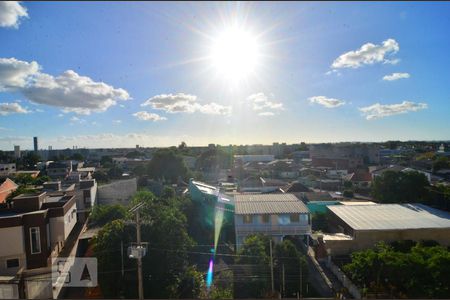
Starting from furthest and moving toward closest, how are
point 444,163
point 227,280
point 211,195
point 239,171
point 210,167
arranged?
point 210,167 → point 239,171 → point 444,163 → point 211,195 → point 227,280

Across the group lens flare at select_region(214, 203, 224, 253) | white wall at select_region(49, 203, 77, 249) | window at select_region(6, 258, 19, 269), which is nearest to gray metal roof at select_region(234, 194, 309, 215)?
lens flare at select_region(214, 203, 224, 253)

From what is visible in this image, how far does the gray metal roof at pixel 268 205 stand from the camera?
11.8 metres

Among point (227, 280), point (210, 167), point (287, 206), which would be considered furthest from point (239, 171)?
point (227, 280)

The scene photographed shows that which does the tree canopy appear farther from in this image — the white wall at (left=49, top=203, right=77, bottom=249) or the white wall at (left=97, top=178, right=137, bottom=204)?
the white wall at (left=97, top=178, right=137, bottom=204)

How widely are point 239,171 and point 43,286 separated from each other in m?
28.1

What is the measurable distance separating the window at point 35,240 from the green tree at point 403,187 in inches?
630

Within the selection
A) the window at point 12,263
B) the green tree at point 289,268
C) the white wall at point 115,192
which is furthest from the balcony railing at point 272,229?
the white wall at point 115,192

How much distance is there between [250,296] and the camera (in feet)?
25.8

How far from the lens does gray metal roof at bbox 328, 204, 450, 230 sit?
1137 cm

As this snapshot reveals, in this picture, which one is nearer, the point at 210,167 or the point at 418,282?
the point at 418,282

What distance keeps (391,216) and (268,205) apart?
5141mm

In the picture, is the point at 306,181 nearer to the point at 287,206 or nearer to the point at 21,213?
the point at 287,206

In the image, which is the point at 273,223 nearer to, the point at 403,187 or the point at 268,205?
the point at 268,205

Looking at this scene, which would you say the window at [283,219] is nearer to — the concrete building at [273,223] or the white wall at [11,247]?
the concrete building at [273,223]
